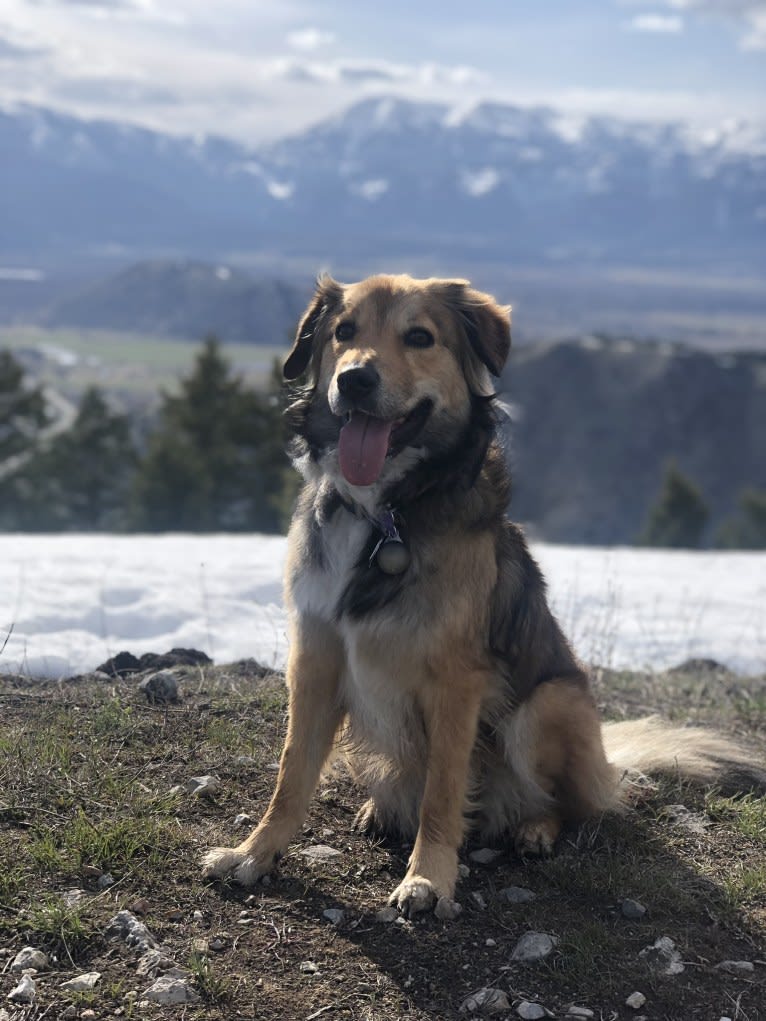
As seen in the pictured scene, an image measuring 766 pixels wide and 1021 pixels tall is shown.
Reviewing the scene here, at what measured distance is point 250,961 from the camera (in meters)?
4.12

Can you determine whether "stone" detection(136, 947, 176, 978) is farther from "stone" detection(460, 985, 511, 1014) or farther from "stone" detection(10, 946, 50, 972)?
"stone" detection(460, 985, 511, 1014)

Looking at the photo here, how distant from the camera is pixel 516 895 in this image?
4809mm

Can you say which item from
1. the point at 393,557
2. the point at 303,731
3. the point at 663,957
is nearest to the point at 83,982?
the point at 303,731

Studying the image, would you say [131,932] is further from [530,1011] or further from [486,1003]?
[530,1011]

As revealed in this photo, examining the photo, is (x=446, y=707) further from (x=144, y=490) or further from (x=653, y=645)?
(x=144, y=490)

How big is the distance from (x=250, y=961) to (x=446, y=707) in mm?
1349

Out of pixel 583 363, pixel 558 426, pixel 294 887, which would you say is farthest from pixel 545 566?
pixel 583 363

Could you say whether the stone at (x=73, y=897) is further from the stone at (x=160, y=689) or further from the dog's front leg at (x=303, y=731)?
the stone at (x=160, y=689)

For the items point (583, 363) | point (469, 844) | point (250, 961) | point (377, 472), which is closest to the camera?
point (250, 961)

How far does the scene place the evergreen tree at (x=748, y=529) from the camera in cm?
5809

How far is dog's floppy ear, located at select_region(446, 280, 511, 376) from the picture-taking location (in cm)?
511

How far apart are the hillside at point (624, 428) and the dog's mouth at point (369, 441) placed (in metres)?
92.1

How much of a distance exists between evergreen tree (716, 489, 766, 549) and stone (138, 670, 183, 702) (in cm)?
5483

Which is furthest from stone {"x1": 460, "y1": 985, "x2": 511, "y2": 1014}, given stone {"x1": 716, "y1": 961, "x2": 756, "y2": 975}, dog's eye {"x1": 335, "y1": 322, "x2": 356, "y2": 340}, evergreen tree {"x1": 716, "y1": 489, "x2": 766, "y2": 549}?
evergreen tree {"x1": 716, "y1": 489, "x2": 766, "y2": 549}
